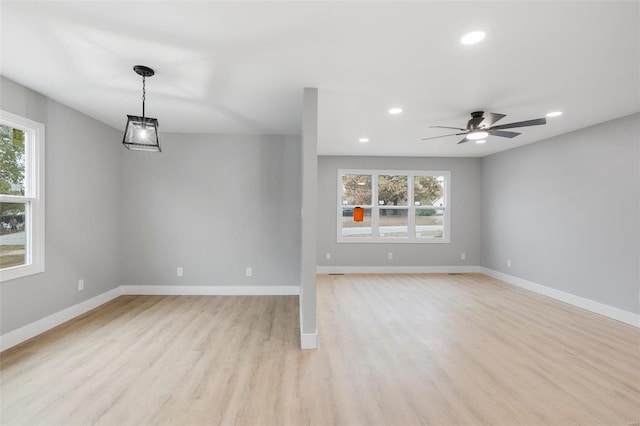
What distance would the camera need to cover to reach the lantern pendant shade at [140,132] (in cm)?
291

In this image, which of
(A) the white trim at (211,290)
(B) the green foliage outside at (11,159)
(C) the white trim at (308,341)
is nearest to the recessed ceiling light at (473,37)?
(C) the white trim at (308,341)

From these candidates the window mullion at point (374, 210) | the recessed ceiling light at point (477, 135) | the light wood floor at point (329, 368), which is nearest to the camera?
the light wood floor at point (329, 368)

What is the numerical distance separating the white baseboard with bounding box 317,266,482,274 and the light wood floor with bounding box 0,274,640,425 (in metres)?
2.55

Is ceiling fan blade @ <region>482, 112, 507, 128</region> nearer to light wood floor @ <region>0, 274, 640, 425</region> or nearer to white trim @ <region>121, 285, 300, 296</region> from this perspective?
light wood floor @ <region>0, 274, 640, 425</region>

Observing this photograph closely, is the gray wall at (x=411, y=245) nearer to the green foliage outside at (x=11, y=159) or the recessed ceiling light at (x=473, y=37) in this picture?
the recessed ceiling light at (x=473, y=37)

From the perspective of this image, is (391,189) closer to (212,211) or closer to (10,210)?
(212,211)

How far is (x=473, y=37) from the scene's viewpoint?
7.37 feet

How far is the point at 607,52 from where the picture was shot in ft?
8.06

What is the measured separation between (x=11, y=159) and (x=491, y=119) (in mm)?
5311

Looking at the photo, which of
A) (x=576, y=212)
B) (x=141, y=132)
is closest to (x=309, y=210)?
(x=141, y=132)

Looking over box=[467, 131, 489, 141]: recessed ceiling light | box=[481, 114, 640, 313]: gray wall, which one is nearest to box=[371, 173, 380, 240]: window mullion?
box=[481, 114, 640, 313]: gray wall

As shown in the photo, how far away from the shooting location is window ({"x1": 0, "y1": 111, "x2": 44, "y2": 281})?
3051 mm

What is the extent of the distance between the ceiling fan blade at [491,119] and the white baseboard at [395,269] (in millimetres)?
4033

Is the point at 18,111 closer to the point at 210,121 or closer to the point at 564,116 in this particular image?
the point at 210,121
